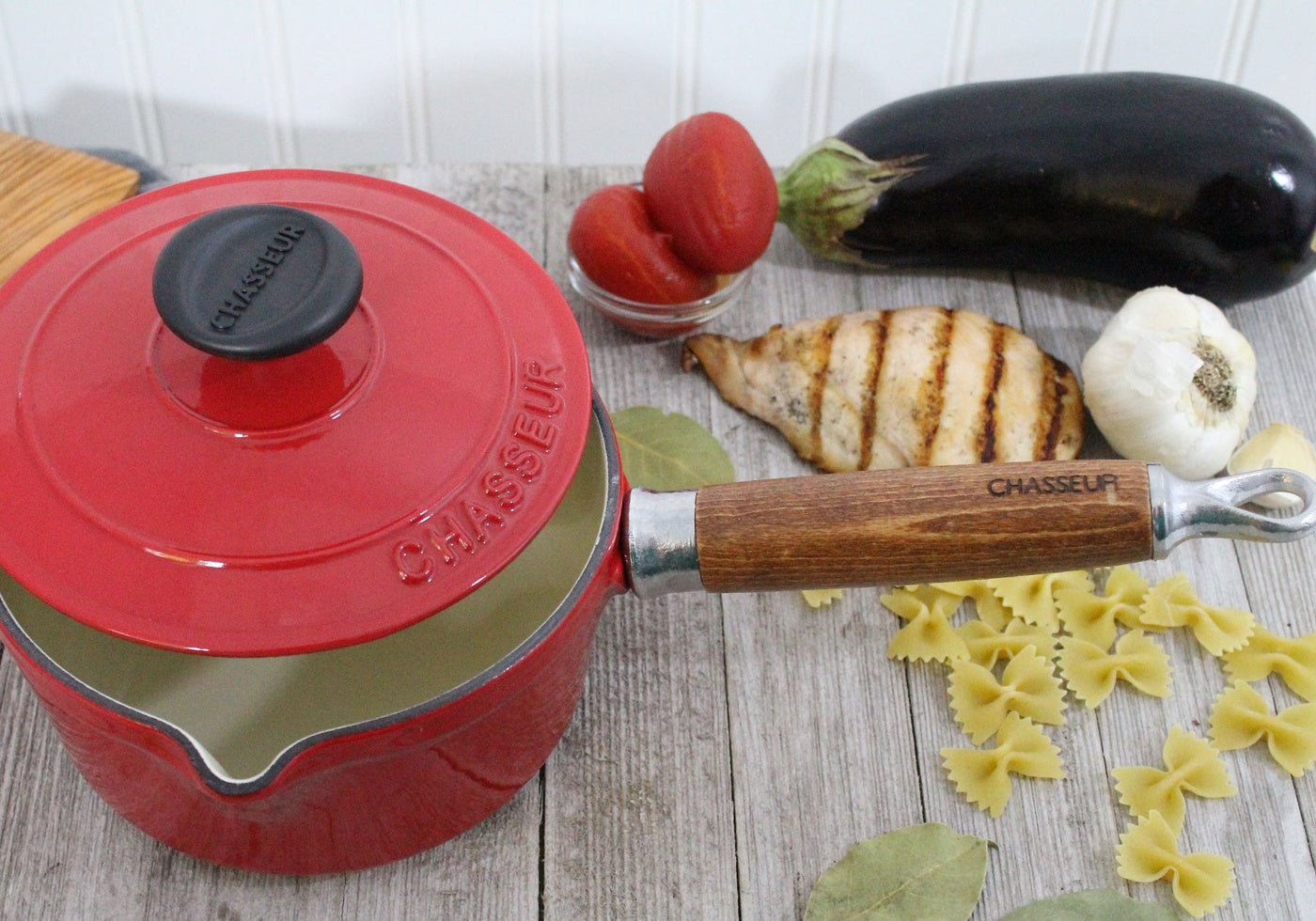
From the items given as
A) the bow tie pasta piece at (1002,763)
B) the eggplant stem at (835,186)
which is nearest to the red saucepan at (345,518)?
the bow tie pasta piece at (1002,763)

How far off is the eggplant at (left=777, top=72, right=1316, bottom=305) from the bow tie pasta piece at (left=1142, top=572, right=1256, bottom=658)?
12.2 inches

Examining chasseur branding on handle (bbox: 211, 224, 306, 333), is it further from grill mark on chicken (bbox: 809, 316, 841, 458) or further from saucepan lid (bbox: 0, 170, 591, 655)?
grill mark on chicken (bbox: 809, 316, 841, 458)

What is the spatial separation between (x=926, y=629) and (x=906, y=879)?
0.19 m

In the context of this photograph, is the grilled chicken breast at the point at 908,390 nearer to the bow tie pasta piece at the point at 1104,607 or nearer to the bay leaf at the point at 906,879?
the bow tie pasta piece at the point at 1104,607

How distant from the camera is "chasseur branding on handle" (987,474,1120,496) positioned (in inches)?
25.8

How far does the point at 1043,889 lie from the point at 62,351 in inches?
25.8

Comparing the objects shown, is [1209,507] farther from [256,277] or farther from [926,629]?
[256,277]

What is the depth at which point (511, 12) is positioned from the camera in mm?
1424

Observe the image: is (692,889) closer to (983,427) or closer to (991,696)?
(991,696)

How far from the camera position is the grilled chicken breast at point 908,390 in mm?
943

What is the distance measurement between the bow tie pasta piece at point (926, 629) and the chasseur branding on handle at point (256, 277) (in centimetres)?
50

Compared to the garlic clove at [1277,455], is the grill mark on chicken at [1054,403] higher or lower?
higher

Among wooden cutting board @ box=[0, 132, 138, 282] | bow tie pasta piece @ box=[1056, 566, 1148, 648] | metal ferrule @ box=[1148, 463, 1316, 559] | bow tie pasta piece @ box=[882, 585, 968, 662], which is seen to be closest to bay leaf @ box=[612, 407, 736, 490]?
bow tie pasta piece @ box=[882, 585, 968, 662]

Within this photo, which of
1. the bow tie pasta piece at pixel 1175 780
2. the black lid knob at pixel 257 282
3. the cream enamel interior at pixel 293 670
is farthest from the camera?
the bow tie pasta piece at pixel 1175 780
